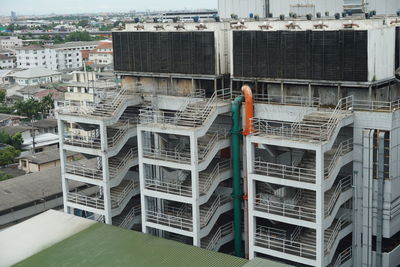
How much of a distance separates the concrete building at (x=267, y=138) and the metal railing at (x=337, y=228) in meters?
0.08

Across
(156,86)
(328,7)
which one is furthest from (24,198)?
(328,7)

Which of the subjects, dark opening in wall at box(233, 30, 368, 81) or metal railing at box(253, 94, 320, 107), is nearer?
dark opening in wall at box(233, 30, 368, 81)

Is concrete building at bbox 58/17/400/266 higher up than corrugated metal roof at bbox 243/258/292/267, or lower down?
higher up

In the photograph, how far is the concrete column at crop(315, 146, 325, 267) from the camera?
3102cm

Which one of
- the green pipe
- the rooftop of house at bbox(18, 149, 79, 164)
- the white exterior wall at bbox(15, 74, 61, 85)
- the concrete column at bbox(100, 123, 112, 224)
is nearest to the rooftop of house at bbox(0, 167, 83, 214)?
the rooftop of house at bbox(18, 149, 79, 164)

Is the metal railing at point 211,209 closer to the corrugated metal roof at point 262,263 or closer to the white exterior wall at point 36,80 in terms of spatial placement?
the corrugated metal roof at point 262,263

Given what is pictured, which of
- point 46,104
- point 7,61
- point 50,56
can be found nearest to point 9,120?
point 46,104

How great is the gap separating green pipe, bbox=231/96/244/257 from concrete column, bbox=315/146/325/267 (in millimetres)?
7149

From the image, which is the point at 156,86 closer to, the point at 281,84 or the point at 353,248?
the point at 281,84

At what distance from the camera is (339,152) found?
110 feet

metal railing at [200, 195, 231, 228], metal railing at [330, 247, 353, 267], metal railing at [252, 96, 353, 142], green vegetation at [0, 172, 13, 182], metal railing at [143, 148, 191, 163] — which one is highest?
metal railing at [252, 96, 353, 142]

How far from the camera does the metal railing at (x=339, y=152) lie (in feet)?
107

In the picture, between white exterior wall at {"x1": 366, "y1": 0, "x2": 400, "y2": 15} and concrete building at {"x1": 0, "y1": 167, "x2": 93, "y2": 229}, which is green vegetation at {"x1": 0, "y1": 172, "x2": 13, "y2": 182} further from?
white exterior wall at {"x1": 366, "y1": 0, "x2": 400, "y2": 15}

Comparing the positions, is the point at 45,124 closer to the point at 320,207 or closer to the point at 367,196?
the point at 367,196
